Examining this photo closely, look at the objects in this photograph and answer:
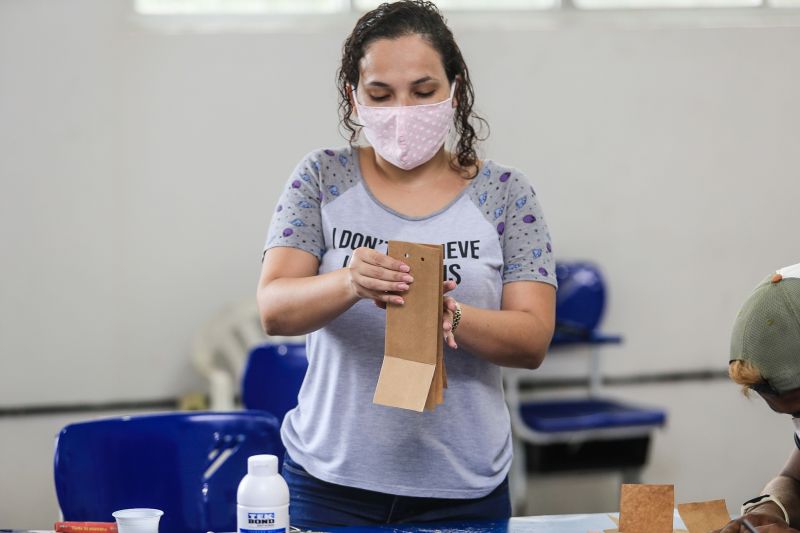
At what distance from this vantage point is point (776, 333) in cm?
125

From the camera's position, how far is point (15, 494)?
373 cm

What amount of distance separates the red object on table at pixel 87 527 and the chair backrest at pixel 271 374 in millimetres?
1273

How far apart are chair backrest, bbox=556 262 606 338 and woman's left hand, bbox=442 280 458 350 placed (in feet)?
7.70

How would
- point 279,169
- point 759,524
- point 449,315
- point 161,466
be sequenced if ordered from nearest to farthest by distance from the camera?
point 759,524, point 449,315, point 161,466, point 279,169

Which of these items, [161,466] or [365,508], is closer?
[365,508]

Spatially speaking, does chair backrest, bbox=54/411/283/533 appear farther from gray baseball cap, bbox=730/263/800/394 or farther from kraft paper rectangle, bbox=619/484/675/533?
gray baseball cap, bbox=730/263/800/394

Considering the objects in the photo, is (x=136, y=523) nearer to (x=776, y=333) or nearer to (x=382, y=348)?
(x=382, y=348)

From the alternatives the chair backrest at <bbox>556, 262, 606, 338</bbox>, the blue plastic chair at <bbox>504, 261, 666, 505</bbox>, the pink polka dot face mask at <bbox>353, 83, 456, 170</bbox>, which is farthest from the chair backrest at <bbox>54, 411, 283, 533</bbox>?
the chair backrest at <bbox>556, 262, 606, 338</bbox>

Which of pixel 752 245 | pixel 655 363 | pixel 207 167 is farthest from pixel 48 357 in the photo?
pixel 752 245

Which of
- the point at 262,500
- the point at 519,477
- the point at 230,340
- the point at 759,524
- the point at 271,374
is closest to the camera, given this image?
the point at 262,500

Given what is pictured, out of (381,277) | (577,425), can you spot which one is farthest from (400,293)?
(577,425)

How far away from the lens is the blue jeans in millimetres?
1570

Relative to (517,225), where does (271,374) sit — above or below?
below

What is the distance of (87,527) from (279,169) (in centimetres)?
260
